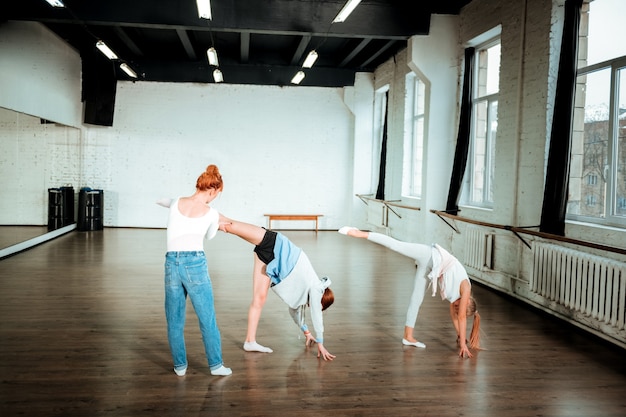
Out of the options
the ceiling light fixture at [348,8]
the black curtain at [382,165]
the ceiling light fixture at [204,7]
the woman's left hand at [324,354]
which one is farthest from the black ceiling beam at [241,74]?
the woman's left hand at [324,354]

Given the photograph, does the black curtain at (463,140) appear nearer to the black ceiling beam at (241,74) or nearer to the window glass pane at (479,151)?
the window glass pane at (479,151)

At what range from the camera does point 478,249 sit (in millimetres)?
7270

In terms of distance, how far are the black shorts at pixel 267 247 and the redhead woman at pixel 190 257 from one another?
20.8 inches

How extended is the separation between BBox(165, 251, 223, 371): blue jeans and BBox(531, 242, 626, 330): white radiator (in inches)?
126

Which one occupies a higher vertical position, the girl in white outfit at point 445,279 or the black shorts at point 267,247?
the black shorts at point 267,247

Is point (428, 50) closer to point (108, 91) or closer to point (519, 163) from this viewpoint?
point (519, 163)

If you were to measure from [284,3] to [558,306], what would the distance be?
5.62 meters

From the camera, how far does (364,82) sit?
13.6 meters

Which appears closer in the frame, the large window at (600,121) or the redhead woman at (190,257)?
the redhead woman at (190,257)

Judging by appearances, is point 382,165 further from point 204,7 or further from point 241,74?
point 204,7

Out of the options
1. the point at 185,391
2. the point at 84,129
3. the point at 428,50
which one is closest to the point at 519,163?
the point at 428,50

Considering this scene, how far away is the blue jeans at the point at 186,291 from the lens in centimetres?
357

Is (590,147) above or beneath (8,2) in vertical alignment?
beneath

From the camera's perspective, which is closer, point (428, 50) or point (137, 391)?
point (137, 391)
